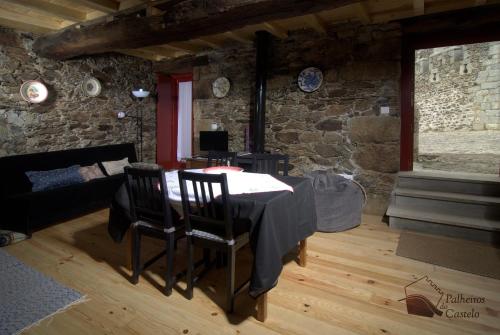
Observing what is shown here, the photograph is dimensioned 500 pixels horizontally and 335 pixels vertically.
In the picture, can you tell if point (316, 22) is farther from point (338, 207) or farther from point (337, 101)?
point (338, 207)

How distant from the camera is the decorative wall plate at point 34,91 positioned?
3.73 metres

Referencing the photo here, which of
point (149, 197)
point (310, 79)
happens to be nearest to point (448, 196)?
point (310, 79)

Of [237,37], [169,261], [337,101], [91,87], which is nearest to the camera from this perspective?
[169,261]

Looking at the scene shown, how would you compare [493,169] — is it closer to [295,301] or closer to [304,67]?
[304,67]

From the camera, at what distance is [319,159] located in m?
4.13

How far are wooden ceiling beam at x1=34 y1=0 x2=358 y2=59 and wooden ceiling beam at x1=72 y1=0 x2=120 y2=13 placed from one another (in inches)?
4.7

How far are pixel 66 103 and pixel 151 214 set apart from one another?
309 cm

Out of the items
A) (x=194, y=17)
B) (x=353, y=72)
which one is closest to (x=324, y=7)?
(x=194, y=17)

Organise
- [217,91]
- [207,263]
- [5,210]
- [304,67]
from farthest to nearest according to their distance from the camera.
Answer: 1. [217,91]
2. [304,67]
3. [5,210]
4. [207,263]

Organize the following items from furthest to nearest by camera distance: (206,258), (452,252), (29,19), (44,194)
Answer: (29,19) → (44,194) → (452,252) → (206,258)

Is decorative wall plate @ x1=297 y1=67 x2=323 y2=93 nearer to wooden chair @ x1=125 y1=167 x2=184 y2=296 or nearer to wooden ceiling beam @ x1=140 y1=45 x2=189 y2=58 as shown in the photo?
wooden ceiling beam @ x1=140 y1=45 x2=189 y2=58

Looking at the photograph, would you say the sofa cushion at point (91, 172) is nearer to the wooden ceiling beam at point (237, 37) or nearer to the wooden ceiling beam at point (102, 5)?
the wooden ceiling beam at point (102, 5)

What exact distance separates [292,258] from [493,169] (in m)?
4.51

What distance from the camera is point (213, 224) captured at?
6.18 ft
